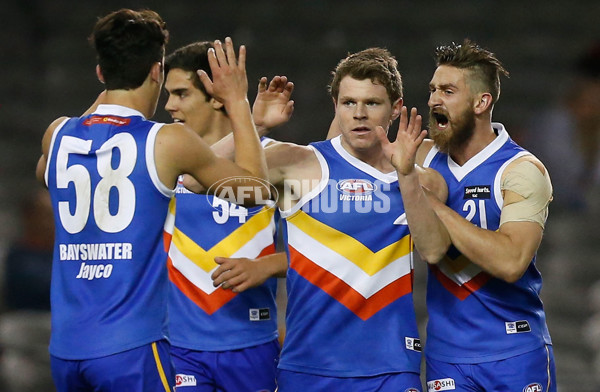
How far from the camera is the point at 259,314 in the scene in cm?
568

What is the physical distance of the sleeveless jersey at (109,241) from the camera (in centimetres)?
419

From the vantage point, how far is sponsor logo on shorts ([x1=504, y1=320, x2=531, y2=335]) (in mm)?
5012

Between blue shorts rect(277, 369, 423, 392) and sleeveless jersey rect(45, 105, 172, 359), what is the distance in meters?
0.94

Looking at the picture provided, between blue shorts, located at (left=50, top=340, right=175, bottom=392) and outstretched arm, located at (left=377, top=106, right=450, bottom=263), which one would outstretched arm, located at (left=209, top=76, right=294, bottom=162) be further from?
blue shorts, located at (left=50, top=340, right=175, bottom=392)

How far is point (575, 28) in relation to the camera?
12055mm

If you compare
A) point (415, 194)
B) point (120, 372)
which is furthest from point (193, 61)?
point (120, 372)

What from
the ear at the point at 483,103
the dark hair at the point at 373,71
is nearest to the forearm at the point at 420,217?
the dark hair at the point at 373,71

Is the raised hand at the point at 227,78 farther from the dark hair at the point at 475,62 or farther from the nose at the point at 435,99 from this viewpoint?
the dark hair at the point at 475,62

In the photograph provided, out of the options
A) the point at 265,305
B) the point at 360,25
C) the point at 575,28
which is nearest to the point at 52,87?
the point at 360,25

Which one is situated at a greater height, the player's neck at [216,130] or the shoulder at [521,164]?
the player's neck at [216,130]

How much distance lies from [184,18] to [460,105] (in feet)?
26.2

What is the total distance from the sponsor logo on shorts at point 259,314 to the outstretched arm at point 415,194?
1307 millimetres

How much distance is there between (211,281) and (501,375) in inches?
71.5

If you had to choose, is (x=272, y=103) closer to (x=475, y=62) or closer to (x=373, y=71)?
(x=373, y=71)
